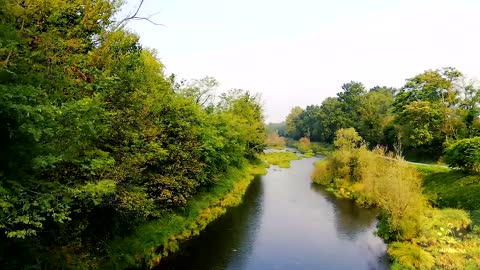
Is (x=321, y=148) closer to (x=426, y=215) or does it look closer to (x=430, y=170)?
(x=430, y=170)

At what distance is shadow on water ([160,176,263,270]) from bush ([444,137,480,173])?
2095 centimetres

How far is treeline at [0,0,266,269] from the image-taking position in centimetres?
1044

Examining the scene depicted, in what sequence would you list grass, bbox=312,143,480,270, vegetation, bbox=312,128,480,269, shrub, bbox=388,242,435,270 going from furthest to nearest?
grass, bbox=312,143,480,270 < vegetation, bbox=312,128,480,269 < shrub, bbox=388,242,435,270

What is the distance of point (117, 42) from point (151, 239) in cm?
1201

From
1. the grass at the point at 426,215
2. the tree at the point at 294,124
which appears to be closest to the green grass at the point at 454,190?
the grass at the point at 426,215

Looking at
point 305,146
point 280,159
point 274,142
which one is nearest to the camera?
point 280,159

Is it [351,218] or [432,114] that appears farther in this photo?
[432,114]

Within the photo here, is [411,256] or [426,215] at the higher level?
[426,215]

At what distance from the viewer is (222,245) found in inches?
1064

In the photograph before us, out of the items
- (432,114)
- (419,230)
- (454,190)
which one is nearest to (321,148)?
(432,114)

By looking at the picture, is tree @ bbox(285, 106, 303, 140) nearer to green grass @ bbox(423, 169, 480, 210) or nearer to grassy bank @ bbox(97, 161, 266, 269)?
green grass @ bbox(423, 169, 480, 210)

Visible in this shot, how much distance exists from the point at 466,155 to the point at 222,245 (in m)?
26.6

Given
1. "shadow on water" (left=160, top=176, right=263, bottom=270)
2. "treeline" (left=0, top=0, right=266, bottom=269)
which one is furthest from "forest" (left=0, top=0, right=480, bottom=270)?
"shadow on water" (left=160, top=176, right=263, bottom=270)

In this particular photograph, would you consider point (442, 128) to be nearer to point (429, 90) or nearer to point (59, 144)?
point (429, 90)
